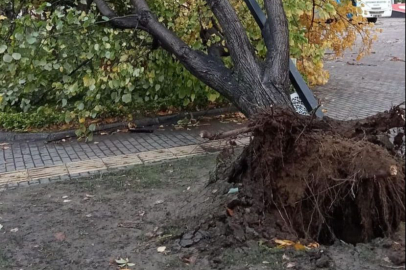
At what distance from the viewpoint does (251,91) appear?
5.23 m

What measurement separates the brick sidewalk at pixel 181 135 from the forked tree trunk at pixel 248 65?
44.6 inches

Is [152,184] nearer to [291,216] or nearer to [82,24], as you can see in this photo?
[291,216]

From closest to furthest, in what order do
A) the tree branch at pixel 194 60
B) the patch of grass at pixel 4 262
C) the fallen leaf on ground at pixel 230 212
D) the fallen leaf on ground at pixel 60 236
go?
the patch of grass at pixel 4 262 → the fallen leaf on ground at pixel 230 212 → the fallen leaf on ground at pixel 60 236 → the tree branch at pixel 194 60

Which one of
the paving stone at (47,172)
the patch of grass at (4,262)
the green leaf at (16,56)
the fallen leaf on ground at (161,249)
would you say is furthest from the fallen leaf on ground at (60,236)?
the green leaf at (16,56)

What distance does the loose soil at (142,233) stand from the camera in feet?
13.0

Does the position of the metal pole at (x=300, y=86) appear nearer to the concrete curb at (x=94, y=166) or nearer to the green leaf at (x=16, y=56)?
the concrete curb at (x=94, y=166)

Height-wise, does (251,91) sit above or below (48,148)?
above

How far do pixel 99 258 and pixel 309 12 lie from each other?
5.57 meters

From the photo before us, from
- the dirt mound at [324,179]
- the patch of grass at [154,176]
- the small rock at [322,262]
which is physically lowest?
the patch of grass at [154,176]

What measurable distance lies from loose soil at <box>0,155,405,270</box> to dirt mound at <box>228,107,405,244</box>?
253mm

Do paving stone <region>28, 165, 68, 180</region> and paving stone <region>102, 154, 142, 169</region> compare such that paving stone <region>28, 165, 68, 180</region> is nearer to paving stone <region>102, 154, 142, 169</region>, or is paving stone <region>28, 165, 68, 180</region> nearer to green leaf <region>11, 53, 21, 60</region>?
paving stone <region>102, 154, 142, 169</region>

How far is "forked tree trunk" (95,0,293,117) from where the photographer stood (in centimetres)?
513

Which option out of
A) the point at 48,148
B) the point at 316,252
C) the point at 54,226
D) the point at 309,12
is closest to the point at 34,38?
the point at 48,148

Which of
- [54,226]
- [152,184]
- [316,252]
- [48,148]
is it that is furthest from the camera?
[48,148]
